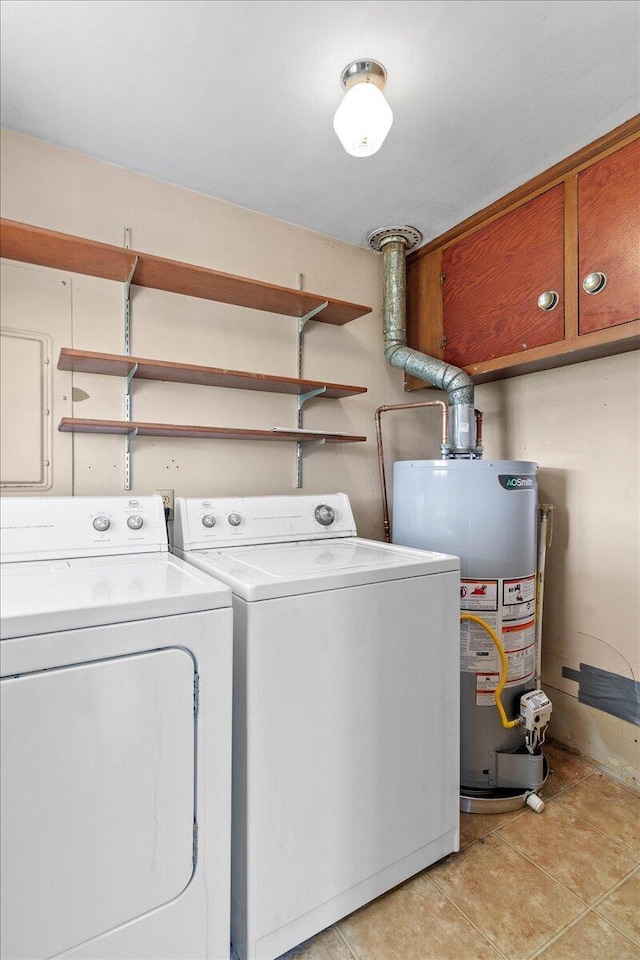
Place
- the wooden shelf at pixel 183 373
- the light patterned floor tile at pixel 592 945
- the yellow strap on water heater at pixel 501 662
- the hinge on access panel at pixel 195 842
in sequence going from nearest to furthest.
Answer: the hinge on access panel at pixel 195 842
the light patterned floor tile at pixel 592 945
the wooden shelf at pixel 183 373
the yellow strap on water heater at pixel 501 662

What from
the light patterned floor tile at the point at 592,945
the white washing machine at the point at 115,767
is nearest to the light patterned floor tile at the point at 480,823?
the light patterned floor tile at the point at 592,945

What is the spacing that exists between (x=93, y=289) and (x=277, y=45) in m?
0.93

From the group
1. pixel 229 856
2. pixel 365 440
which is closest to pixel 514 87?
pixel 365 440

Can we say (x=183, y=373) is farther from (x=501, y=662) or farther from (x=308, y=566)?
(x=501, y=662)

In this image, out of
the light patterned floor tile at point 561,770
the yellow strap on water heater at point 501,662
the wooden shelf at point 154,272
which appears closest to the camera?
the wooden shelf at point 154,272

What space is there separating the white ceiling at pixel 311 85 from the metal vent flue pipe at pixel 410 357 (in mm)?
348

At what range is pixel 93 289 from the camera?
1.69 meters

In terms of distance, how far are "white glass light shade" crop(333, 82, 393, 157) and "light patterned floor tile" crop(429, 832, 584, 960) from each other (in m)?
2.11

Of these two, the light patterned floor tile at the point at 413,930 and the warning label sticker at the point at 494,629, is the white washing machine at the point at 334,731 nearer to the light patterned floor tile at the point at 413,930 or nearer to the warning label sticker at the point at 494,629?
the light patterned floor tile at the point at 413,930

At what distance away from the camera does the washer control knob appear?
6.31 feet

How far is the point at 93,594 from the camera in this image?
1.05 metres

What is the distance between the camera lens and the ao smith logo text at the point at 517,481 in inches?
68.6

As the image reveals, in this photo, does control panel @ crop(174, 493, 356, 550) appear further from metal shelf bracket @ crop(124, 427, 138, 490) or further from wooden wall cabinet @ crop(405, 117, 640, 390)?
wooden wall cabinet @ crop(405, 117, 640, 390)

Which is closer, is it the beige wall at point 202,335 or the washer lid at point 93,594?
the washer lid at point 93,594
